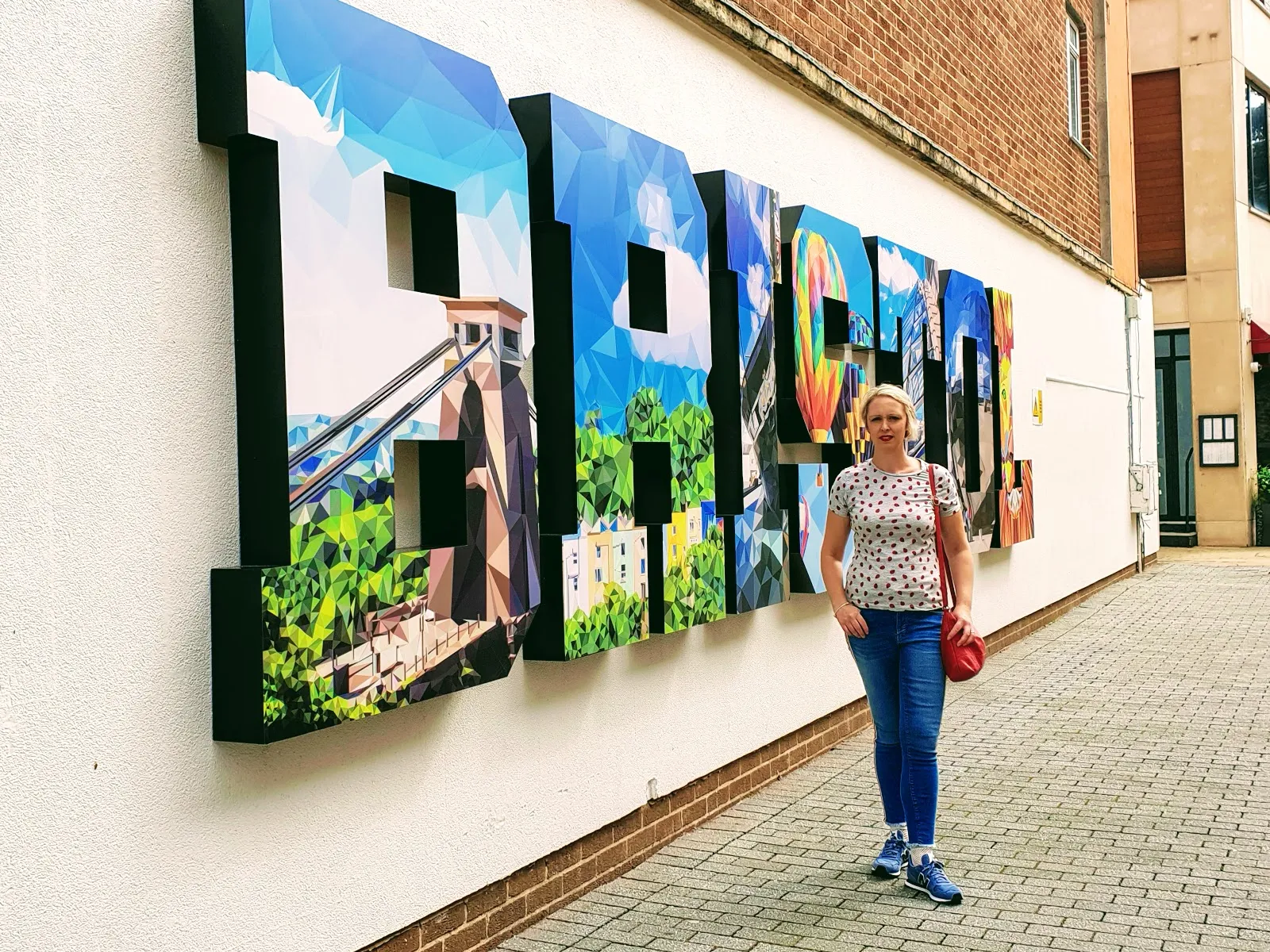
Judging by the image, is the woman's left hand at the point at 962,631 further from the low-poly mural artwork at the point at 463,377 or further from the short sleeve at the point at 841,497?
the low-poly mural artwork at the point at 463,377

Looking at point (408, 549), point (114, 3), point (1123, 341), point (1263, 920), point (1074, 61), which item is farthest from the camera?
point (1123, 341)

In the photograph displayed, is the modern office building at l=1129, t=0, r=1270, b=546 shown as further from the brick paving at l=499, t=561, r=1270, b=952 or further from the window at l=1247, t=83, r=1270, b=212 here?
the brick paving at l=499, t=561, r=1270, b=952

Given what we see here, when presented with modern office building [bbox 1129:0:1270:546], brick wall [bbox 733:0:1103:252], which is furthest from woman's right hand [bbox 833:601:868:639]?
modern office building [bbox 1129:0:1270:546]

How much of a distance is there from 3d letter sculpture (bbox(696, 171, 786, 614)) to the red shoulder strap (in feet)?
4.78

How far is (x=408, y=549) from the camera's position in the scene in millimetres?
4504

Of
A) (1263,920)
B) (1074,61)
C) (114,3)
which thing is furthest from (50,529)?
(1074,61)

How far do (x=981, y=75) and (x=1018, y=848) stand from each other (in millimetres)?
8092

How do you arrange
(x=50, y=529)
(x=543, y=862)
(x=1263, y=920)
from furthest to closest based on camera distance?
(x=543, y=862) < (x=1263, y=920) < (x=50, y=529)

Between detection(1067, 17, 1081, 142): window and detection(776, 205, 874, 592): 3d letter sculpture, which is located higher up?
detection(1067, 17, 1081, 142): window

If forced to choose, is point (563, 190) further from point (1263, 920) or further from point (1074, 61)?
point (1074, 61)

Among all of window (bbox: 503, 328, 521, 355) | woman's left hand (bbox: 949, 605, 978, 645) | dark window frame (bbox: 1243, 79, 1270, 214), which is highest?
dark window frame (bbox: 1243, 79, 1270, 214)

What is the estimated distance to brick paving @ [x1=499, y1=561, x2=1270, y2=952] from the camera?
4926mm

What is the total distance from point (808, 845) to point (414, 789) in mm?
2187

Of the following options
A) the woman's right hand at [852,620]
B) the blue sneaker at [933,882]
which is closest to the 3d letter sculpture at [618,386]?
the woman's right hand at [852,620]
